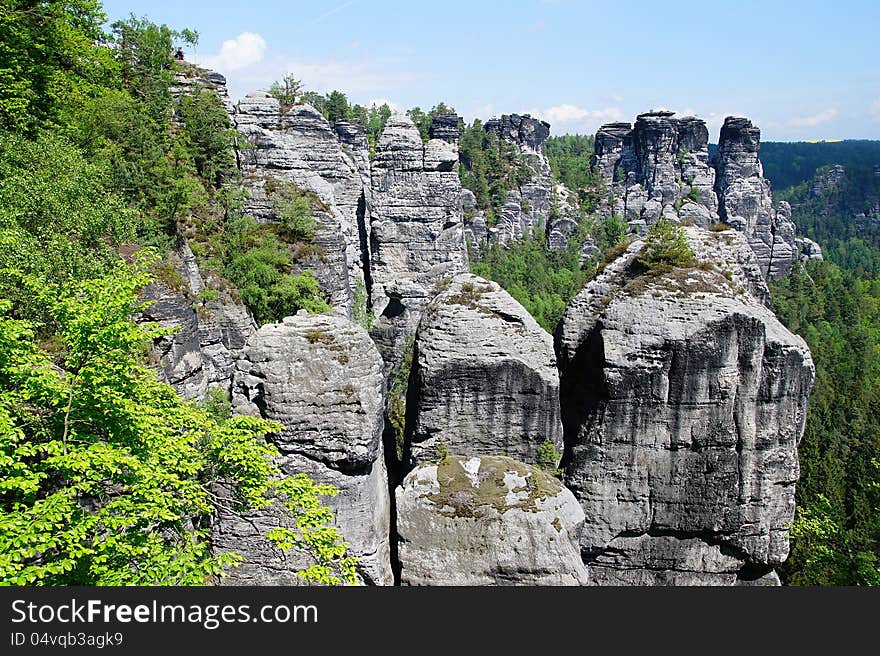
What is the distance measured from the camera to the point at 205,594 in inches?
352

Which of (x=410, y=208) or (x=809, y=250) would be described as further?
(x=809, y=250)

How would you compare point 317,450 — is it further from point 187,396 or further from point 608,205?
point 608,205

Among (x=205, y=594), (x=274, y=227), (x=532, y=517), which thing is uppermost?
(x=274, y=227)

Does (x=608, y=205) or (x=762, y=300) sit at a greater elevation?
(x=608, y=205)

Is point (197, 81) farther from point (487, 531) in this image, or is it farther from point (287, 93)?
point (487, 531)

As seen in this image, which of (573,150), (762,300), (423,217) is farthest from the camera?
(573,150)

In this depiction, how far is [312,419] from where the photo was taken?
1412 cm

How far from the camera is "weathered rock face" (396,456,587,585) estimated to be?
46.5ft

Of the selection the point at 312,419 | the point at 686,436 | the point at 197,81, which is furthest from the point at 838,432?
the point at 197,81

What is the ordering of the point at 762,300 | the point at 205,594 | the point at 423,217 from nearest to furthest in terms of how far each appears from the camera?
the point at 205,594 < the point at 762,300 < the point at 423,217

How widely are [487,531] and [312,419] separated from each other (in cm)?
466

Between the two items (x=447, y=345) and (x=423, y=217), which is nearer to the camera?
(x=447, y=345)

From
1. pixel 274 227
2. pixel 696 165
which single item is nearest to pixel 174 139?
pixel 274 227

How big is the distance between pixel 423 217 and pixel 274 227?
18616 mm
